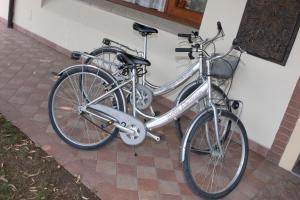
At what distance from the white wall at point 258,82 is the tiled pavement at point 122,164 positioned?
0.32 m

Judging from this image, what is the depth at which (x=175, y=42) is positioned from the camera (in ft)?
15.0

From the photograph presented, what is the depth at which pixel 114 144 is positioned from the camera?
3.62 metres

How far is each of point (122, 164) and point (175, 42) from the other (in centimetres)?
179

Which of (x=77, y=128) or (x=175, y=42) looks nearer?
(x=77, y=128)

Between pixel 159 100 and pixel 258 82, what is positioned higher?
pixel 258 82

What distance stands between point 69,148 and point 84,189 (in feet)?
1.87

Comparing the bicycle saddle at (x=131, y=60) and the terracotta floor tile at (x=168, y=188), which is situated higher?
the bicycle saddle at (x=131, y=60)

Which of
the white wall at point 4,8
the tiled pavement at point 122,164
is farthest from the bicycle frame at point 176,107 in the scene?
the white wall at point 4,8

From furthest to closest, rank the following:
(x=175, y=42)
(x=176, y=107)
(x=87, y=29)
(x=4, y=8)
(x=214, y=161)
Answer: (x=4, y=8) → (x=87, y=29) → (x=175, y=42) → (x=214, y=161) → (x=176, y=107)

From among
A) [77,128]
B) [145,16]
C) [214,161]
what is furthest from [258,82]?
[145,16]

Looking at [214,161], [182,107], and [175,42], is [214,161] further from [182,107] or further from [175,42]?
[175,42]

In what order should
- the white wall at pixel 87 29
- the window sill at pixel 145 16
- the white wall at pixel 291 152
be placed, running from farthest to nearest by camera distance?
the window sill at pixel 145 16
the white wall at pixel 87 29
the white wall at pixel 291 152

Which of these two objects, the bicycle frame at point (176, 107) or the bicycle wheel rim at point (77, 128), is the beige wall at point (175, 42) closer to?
the bicycle frame at point (176, 107)

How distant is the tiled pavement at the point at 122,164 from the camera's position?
3.08 meters
